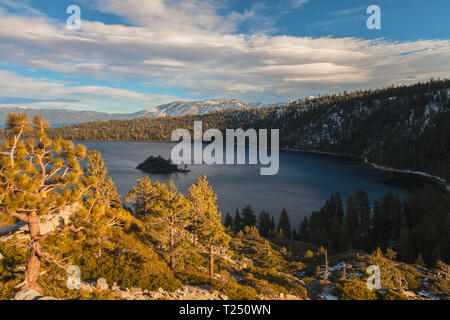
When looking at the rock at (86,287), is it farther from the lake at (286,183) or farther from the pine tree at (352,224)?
the lake at (286,183)

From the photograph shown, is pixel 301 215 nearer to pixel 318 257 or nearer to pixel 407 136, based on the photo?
pixel 318 257

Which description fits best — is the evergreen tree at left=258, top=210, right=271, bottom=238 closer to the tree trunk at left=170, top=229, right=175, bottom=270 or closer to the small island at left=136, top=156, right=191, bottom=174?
the tree trunk at left=170, top=229, right=175, bottom=270

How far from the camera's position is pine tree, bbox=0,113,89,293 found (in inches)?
428

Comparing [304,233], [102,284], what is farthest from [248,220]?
[102,284]

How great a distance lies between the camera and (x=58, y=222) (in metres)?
21.8

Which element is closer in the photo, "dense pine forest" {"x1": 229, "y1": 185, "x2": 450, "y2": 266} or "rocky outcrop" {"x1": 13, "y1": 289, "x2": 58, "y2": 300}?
Result: "rocky outcrop" {"x1": 13, "y1": 289, "x2": 58, "y2": 300}


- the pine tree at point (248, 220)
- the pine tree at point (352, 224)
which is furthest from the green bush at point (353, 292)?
the pine tree at point (248, 220)

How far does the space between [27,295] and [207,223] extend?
40.4 feet

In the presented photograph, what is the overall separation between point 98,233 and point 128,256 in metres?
7.12

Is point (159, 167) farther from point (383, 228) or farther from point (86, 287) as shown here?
point (86, 287)

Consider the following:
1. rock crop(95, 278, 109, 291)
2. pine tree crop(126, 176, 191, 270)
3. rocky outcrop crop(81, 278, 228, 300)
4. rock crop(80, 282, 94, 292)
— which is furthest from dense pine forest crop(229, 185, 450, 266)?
rock crop(80, 282, 94, 292)

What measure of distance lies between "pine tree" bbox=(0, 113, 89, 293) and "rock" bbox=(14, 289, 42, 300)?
0.68 m

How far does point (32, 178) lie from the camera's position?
11969mm

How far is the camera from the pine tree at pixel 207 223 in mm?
21031
